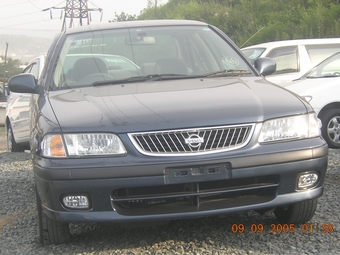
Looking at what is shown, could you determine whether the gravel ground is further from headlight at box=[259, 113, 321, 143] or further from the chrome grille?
headlight at box=[259, 113, 321, 143]

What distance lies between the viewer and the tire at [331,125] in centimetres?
846

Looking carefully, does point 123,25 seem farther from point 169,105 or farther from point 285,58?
point 285,58

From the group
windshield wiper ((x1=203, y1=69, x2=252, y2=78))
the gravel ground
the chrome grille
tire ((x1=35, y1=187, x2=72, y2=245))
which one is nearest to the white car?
the gravel ground

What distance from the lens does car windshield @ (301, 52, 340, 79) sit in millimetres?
9001

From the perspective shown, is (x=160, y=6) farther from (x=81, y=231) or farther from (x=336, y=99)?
(x=81, y=231)

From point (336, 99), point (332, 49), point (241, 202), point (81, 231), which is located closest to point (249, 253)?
point (241, 202)

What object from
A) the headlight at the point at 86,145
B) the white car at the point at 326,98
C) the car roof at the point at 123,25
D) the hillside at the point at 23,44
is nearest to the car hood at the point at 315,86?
the white car at the point at 326,98

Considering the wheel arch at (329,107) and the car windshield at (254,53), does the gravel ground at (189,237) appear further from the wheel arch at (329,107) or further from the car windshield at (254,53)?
the car windshield at (254,53)

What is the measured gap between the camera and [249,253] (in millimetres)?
3598

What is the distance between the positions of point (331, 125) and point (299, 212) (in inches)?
190

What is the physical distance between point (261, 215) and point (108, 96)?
4.91 feet

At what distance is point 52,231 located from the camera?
12.7 feet

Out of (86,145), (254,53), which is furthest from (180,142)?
(254,53)

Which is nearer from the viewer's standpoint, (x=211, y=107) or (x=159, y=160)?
(x=159, y=160)
